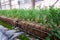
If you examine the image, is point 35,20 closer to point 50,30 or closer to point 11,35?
point 11,35

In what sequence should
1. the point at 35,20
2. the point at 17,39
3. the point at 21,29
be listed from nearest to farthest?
1. the point at 17,39
2. the point at 35,20
3. the point at 21,29

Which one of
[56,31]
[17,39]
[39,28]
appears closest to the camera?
[56,31]

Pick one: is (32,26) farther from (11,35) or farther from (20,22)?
(20,22)

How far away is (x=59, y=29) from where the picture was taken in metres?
1.82

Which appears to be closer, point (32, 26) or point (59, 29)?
point (59, 29)

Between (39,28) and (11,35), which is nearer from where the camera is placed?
(39,28)

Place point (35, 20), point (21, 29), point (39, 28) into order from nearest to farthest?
point (39, 28) → point (35, 20) → point (21, 29)

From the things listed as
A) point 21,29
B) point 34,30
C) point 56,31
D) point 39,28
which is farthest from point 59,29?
point 21,29

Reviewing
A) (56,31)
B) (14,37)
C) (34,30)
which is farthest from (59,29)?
(14,37)

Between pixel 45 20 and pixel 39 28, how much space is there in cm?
12

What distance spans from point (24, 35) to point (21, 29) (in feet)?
1.12

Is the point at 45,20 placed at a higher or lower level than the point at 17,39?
higher

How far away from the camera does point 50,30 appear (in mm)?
1879

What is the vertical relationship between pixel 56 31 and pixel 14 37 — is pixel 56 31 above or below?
above
